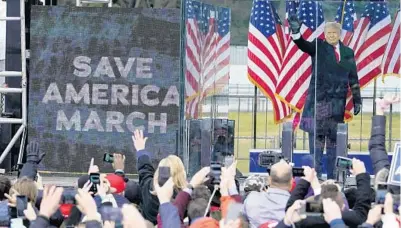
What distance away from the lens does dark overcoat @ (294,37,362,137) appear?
1475 cm

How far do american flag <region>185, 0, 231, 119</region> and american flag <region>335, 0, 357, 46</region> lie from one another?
197 cm

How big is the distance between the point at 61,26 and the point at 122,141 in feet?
5.58

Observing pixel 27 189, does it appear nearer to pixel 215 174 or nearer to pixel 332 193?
pixel 215 174

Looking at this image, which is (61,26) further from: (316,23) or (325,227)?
(325,227)

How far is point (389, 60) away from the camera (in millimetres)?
14461

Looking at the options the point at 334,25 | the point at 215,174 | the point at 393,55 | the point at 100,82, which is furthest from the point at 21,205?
the point at 100,82

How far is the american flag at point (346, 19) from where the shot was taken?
1474 centimetres

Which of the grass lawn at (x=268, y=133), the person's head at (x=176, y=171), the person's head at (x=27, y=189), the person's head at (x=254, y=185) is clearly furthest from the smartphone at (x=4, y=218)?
the grass lawn at (x=268, y=133)

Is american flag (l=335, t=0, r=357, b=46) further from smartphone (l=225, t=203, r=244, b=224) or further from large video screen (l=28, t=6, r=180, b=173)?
smartphone (l=225, t=203, r=244, b=224)

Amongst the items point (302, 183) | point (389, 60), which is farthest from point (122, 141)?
point (302, 183)

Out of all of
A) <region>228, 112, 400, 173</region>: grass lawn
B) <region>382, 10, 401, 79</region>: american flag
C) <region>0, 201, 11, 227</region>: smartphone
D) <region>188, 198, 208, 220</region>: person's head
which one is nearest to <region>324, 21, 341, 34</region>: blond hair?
<region>382, 10, 401, 79</region>: american flag

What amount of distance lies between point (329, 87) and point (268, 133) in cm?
150

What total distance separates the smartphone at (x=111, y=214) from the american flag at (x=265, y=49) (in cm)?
817

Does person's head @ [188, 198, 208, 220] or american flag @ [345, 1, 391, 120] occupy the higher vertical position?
american flag @ [345, 1, 391, 120]
